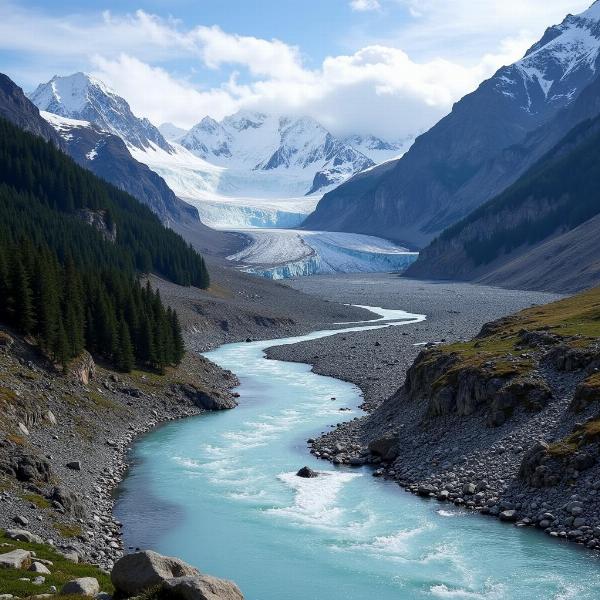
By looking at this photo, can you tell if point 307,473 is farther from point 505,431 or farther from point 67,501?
point 67,501

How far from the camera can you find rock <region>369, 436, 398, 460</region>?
176 feet

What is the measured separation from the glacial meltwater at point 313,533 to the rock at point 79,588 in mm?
10952

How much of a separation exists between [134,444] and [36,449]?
13.0 meters

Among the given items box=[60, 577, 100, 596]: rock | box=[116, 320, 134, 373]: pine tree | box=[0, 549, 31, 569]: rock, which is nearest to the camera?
box=[60, 577, 100, 596]: rock

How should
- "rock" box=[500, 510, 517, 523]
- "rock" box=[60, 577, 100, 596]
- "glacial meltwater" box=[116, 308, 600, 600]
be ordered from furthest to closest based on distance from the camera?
"rock" box=[500, 510, 517, 523]
"glacial meltwater" box=[116, 308, 600, 600]
"rock" box=[60, 577, 100, 596]

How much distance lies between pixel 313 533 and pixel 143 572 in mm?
19226

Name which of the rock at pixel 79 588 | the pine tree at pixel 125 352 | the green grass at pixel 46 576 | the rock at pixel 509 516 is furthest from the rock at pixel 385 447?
the rock at pixel 79 588

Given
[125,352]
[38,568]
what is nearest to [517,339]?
[125,352]

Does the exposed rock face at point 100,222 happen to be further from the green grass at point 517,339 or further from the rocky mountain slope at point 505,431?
the rocky mountain slope at point 505,431

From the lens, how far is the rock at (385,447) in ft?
176

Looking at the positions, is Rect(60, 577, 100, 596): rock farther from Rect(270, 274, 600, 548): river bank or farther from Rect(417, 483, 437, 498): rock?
Rect(417, 483, 437, 498): rock

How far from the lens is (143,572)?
22422mm

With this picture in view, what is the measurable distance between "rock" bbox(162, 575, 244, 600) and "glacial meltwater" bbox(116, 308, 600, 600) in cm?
1187

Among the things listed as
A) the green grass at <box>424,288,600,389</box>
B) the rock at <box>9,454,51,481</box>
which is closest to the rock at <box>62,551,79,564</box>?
the rock at <box>9,454,51,481</box>
